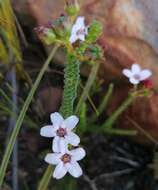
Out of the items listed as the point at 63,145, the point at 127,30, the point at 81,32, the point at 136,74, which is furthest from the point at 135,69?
the point at 63,145

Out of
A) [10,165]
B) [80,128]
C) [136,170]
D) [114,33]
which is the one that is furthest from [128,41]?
[10,165]

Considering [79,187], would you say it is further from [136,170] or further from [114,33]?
[114,33]

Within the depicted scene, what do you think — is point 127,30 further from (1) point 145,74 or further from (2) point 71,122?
(2) point 71,122

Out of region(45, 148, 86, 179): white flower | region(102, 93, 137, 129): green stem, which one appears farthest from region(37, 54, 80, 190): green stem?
region(102, 93, 137, 129): green stem

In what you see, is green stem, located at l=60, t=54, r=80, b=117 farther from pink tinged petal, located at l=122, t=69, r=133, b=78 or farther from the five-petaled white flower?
pink tinged petal, located at l=122, t=69, r=133, b=78

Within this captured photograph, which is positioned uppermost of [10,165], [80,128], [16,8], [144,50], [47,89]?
[16,8]

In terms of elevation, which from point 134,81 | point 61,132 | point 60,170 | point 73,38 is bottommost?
point 60,170
